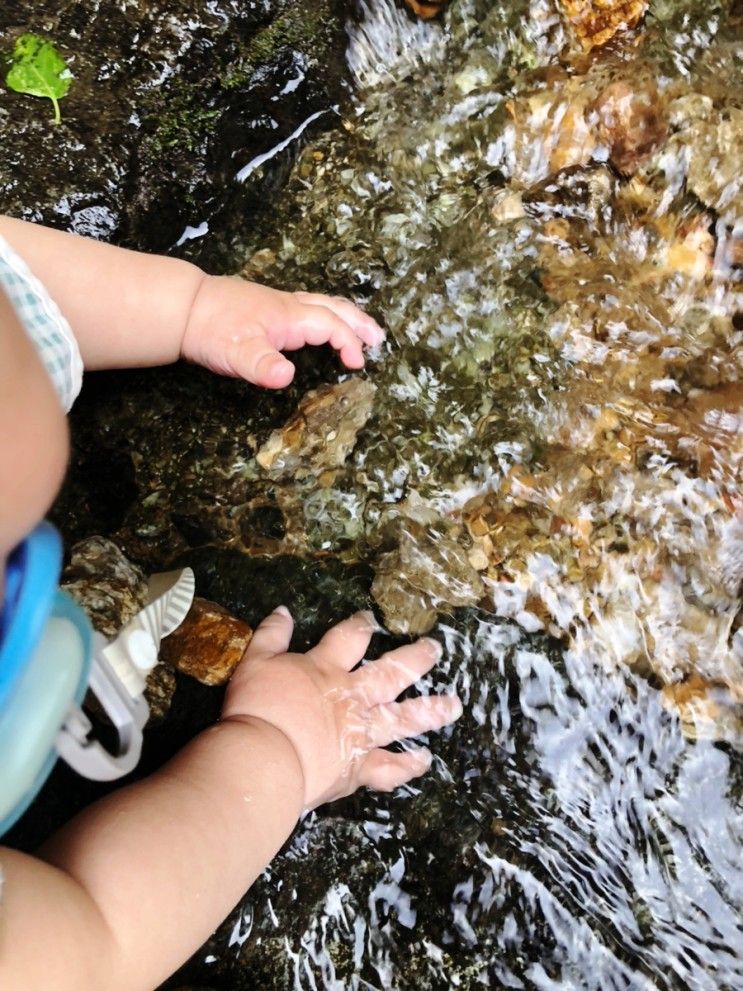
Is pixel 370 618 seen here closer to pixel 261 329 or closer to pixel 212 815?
pixel 212 815

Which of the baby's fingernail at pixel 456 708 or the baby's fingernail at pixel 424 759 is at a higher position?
the baby's fingernail at pixel 456 708

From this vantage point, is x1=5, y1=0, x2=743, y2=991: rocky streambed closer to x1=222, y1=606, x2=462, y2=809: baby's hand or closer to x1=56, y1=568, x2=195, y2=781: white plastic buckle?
x1=222, y1=606, x2=462, y2=809: baby's hand

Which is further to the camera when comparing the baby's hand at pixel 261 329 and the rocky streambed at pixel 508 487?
the baby's hand at pixel 261 329

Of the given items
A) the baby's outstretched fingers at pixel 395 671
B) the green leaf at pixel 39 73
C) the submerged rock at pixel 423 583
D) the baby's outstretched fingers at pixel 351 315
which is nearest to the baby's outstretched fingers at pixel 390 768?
the baby's outstretched fingers at pixel 395 671

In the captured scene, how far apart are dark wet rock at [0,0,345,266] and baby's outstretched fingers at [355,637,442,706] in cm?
110

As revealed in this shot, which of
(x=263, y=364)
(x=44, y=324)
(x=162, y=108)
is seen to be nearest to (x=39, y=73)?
(x=162, y=108)

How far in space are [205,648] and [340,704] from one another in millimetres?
306

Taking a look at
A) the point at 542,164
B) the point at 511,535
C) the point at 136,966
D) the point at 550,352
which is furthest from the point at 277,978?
the point at 542,164

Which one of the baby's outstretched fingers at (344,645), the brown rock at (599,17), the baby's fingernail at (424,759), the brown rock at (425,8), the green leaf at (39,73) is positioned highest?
the green leaf at (39,73)

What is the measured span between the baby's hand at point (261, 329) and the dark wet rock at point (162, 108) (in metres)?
0.28

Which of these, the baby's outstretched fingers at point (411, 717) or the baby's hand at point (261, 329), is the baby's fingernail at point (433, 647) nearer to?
the baby's outstretched fingers at point (411, 717)

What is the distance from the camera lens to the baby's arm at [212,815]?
1.30m

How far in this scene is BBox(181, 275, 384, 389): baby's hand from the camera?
6.01ft

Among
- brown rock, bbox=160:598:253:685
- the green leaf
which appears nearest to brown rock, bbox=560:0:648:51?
the green leaf
